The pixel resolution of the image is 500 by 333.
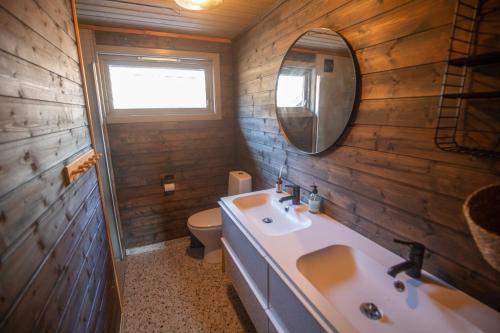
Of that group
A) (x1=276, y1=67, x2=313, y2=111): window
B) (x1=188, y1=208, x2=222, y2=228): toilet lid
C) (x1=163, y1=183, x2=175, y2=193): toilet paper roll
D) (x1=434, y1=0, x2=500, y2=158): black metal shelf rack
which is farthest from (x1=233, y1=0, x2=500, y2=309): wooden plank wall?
(x1=163, y1=183, x2=175, y2=193): toilet paper roll

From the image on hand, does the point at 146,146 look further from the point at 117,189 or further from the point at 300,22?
the point at 300,22

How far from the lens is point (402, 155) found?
0.99 metres

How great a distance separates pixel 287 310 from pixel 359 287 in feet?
1.10

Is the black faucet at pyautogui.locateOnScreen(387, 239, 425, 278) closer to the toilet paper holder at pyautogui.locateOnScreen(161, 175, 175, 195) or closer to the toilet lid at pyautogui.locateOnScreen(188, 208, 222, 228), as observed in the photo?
the toilet lid at pyautogui.locateOnScreen(188, 208, 222, 228)

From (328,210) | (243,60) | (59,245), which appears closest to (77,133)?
(59,245)

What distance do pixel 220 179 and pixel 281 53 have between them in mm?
1550

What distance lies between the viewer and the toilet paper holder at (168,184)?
2.46m

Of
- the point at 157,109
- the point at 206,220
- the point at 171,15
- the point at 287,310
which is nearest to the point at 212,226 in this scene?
the point at 206,220

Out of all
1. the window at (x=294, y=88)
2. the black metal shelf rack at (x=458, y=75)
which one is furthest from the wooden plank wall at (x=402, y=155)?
the window at (x=294, y=88)

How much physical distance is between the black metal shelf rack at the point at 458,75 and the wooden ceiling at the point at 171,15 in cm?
125

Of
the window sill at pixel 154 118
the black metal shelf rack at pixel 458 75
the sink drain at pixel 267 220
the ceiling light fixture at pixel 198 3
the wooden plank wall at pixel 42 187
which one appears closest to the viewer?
the wooden plank wall at pixel 42 187

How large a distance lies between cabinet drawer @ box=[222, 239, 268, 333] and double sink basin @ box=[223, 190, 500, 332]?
13.0 inches

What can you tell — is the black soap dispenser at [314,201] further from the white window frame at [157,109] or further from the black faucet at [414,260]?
the white window frame at [157,109]

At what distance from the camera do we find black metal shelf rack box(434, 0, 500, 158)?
72cm
